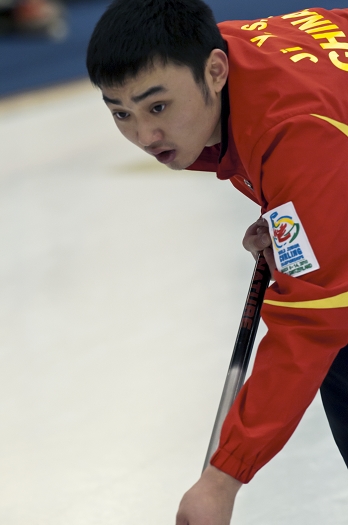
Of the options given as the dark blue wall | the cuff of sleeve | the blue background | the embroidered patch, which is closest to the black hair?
the embroidered patch

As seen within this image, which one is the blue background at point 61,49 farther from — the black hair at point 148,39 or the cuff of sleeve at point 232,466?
the cuff of sleeve at point 232,466

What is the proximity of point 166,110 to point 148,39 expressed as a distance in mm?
89

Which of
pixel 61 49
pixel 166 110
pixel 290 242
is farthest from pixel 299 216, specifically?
pixel 61 49

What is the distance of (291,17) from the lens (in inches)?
43.5

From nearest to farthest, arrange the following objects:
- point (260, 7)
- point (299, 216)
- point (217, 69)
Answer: point (299, 216), point (217, 69), point (260, 7)

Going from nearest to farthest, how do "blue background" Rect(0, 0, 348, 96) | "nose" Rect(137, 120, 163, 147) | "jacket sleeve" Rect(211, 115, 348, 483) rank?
"jacket sleeve" Rect(211, 115, 348, 483) → "nose" Rect(137, 120, 163, 147) → "blue background" Rect(0, 0, 348, 96)

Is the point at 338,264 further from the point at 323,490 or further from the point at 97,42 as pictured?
the point at 323,490

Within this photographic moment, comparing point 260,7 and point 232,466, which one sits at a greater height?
point 232,466

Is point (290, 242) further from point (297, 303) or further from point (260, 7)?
point (260, 7)

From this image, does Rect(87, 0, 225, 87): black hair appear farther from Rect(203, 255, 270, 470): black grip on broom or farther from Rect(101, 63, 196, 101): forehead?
Rect(203, 255, 270, 470): black grip on broom

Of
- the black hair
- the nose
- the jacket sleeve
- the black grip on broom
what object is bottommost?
the black grip on broom

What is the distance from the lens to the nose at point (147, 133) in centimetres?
92

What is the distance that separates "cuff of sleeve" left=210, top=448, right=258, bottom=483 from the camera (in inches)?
34.1

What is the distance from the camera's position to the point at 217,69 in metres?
0.94
